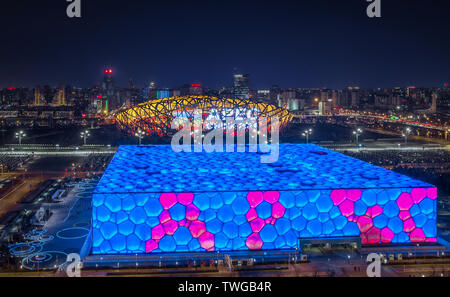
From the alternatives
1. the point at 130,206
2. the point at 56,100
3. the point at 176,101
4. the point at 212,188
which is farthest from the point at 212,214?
the point at 56,100

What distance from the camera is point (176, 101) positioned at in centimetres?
5603

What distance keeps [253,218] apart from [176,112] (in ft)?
129

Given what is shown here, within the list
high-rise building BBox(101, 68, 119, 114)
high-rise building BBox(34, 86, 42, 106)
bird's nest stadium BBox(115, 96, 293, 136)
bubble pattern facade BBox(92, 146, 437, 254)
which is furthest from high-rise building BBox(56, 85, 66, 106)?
bubble pattern facade BBox(92, 146, 437, 254)

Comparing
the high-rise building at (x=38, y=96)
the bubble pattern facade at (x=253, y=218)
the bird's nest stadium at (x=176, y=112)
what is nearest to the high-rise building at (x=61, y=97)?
the high-rise building at (x=38, y=96)

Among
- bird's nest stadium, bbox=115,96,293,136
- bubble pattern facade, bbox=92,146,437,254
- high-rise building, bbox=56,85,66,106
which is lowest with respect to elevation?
bubble pattern facade, bbox=92,146,437,254

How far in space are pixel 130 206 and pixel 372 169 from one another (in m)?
12.7

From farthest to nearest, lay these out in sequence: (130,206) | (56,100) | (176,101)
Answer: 1. (56,100)
2. (176,101)
3. (130,206)

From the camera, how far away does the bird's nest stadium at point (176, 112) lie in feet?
177

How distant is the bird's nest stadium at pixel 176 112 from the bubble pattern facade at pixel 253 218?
3747 cm

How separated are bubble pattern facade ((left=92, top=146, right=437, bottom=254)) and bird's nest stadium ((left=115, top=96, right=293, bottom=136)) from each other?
37.5 metres

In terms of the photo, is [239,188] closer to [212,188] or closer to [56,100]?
[212,188]

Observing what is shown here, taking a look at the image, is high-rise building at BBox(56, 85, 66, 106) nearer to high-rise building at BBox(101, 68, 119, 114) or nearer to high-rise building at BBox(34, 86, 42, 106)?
high-rise building at BBox(34, 86, 42, 106)

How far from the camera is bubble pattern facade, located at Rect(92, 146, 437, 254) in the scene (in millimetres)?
15930
